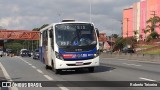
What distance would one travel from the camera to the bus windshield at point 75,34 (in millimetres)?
21625

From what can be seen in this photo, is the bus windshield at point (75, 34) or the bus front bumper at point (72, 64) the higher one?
the bus windshield at point (75, 34)

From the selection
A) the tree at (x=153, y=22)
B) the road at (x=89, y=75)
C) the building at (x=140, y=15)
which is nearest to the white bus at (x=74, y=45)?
the road at (x=89, y=75)

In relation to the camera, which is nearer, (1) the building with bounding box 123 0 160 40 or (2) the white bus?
(2) the white bus

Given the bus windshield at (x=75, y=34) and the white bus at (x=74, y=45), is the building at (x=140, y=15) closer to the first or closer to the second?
the bus windshield at (x=75, y=34)

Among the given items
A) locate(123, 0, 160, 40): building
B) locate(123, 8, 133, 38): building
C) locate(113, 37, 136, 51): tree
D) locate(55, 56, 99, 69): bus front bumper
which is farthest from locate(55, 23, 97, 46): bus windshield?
locate(123, 8, 133, 38): building

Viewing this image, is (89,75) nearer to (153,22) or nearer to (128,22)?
(153,22)

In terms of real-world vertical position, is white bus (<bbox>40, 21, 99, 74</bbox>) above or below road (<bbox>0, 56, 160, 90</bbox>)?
above

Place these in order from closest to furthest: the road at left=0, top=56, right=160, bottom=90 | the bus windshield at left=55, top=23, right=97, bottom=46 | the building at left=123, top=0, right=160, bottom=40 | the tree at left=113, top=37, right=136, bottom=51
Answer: the road at left=0, top=56, right=160, bottom=90, the bus windshield at left=55, top=23, right=97, bottom=46, the tree at left=113, top=37, right=136, bottom=51, the building at left=123, top=0, right=160, bottom=40

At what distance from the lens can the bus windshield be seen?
70.9ft

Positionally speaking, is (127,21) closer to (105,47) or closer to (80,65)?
(105,47)

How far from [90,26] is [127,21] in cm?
11656

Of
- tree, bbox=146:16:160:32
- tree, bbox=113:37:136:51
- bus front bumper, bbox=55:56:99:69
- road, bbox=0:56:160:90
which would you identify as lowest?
road, bbox=0:56:160:90

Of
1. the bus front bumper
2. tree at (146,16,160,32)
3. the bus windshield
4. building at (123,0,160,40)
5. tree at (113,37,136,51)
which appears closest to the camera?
the bus front bumper

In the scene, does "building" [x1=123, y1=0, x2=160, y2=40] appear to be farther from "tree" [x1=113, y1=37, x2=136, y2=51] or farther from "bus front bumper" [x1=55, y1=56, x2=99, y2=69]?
"bus front bumper" [x1=55, y1=56, x2=99, y2=69]
